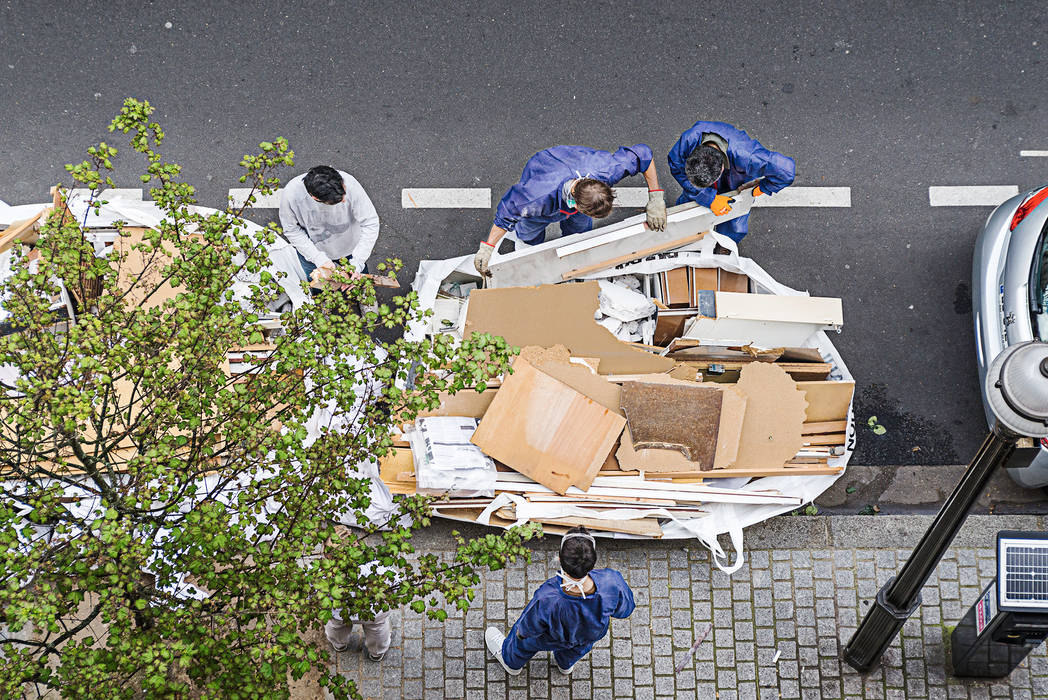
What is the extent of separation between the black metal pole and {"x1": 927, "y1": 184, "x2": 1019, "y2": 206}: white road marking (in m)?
3.76

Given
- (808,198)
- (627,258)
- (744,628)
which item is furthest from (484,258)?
(744,628)

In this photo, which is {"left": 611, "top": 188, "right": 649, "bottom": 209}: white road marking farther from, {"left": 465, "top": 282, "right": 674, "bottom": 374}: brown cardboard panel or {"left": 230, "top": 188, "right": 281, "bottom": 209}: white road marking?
{"left": 230, "top": 188, "right": 281, "bottom": 209}: white road marking

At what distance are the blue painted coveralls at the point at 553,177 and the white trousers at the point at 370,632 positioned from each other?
3.05 metres

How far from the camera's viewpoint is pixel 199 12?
7.84 meters

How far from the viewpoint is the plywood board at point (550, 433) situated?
6.13 metres

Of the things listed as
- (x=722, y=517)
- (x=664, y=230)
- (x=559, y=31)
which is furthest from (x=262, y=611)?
(x=559, y=31)

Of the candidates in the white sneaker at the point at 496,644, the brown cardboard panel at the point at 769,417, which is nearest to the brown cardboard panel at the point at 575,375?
the brown cardboard panel at the point at 769,417

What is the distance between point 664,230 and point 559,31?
101 inches

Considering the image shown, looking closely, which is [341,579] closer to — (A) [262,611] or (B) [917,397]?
(A) [262,611]

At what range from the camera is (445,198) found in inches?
302

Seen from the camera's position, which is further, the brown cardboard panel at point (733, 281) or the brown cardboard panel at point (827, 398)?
the brown cardboard panel at point (733, 281)

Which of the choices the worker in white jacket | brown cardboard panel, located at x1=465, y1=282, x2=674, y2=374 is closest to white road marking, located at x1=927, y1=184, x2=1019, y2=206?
brown cardboard panel, located at x1=465, y1=282, x2=674, y2=374

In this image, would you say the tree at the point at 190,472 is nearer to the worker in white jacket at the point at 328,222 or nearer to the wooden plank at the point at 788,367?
the worker in white jacket at the point at 328,222

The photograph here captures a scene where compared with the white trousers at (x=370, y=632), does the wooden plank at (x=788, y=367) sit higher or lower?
higher
